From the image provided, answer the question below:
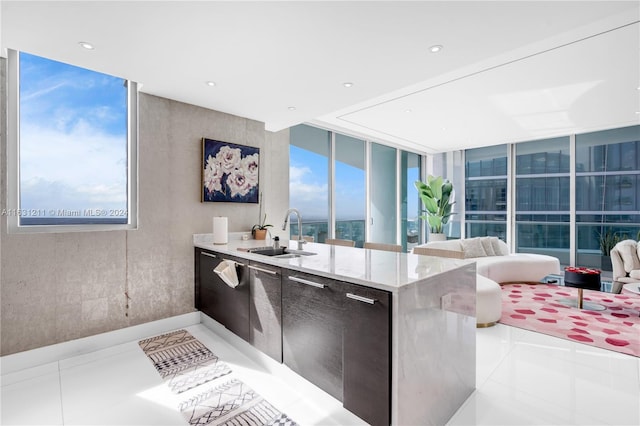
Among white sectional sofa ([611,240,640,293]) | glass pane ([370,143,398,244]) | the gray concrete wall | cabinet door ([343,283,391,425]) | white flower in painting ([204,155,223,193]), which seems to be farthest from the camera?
glass pane ([370,143,398,244])

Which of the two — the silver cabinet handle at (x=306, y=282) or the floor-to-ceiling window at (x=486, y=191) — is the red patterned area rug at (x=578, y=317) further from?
the silver cabinet handle at (x=306, y=282)

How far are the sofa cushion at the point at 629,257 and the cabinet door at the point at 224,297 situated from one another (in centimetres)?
506

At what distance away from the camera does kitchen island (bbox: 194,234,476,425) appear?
4.63ft

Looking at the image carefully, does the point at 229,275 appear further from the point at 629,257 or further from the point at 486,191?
the point at 486,191

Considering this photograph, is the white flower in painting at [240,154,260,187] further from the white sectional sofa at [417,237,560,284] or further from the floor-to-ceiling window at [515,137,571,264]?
the floor-to-ceiling window at [515,137,571,264]

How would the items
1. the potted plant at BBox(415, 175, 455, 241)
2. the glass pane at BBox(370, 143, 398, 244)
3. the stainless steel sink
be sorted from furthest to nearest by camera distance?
the potted plant at BBox(415, 175, 455, 241)
the glass pane at BBox(370, 143, 398, 244)
the stainless steel sink

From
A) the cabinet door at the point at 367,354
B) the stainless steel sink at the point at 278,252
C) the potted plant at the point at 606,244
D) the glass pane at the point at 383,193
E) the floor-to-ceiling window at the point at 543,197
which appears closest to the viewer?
the cabinet door at the point at 367,354

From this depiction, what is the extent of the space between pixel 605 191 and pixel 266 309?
6.44 m

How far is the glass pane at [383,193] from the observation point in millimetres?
6012

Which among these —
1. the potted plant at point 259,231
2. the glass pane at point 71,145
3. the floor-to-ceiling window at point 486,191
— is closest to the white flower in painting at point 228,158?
the potted plant at point 259,231

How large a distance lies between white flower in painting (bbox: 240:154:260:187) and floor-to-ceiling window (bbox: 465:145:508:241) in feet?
17.5

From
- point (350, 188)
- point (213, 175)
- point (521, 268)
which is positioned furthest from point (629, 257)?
point (213, 175)

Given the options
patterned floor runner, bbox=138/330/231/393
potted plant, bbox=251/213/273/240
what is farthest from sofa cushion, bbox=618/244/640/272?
patterned floor runner, bbox=138/330/231/393

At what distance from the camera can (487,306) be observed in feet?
10.3
